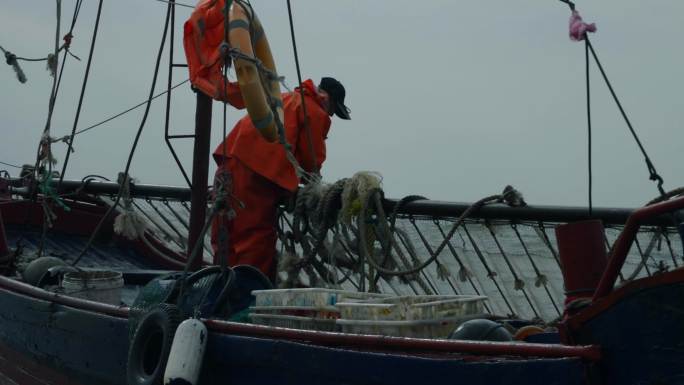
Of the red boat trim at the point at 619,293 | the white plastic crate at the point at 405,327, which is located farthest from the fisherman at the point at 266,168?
the red boat trim at the point at 619,293

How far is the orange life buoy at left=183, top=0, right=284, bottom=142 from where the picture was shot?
4.64 metres

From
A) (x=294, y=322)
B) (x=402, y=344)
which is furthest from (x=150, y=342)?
(x=402, y=344)

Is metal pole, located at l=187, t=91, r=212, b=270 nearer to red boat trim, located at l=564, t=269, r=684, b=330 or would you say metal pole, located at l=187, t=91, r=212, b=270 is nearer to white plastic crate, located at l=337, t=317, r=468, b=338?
white plastic crate, located at l=337, t=317, r=468, b=338

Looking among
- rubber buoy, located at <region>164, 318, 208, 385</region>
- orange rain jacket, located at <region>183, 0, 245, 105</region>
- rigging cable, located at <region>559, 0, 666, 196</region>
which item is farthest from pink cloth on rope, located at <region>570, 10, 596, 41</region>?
orange rain jacket, located at <region>183, 0, 245, 105</region>

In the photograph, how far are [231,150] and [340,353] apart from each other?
3.03 meters

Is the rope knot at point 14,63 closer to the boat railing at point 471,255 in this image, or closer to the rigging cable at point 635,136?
the boat railing at point 471,255

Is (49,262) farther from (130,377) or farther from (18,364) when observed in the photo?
(130,377)

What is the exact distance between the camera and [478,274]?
5.14m

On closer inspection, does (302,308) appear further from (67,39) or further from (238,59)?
(67,39)

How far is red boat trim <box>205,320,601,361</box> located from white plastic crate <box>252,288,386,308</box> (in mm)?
244

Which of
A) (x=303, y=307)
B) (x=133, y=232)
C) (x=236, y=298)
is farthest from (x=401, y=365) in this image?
(x=133, y=232)

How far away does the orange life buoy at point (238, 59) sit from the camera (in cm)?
464

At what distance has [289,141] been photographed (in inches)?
230

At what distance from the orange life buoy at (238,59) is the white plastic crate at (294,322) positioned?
1.27 m
